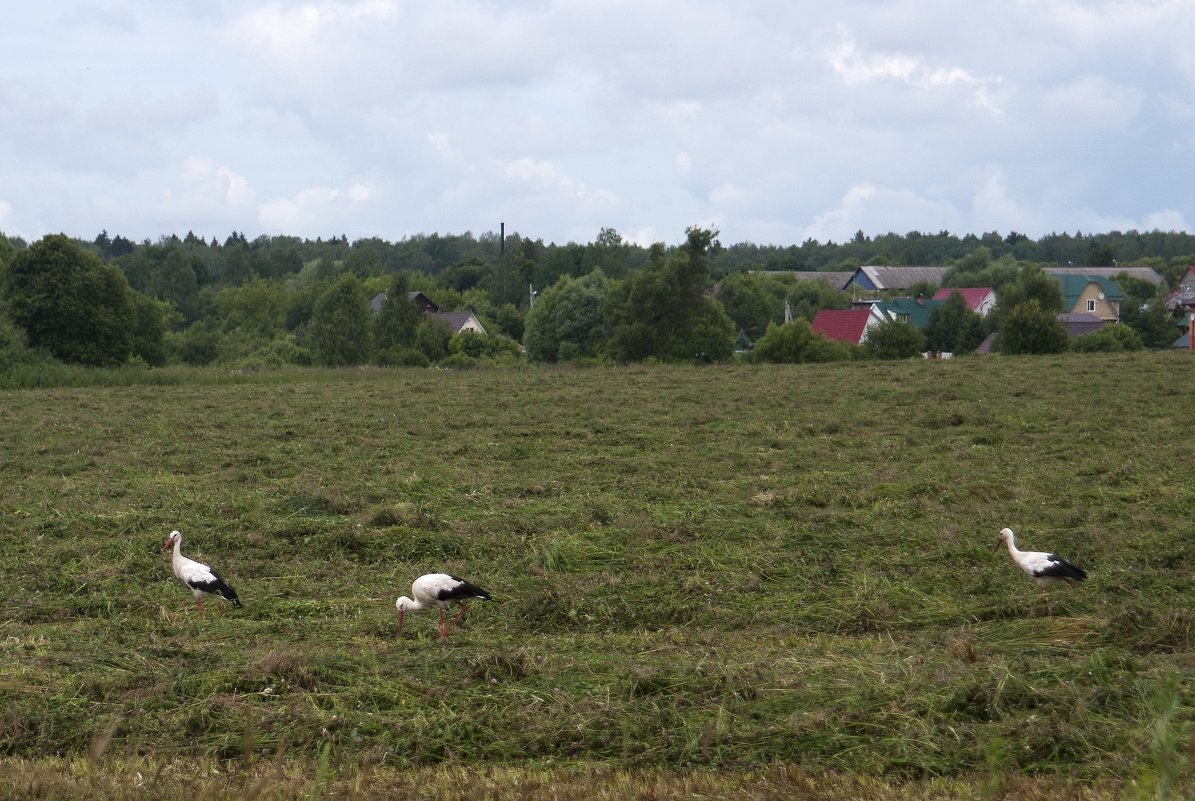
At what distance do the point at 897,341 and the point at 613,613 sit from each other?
42922mm

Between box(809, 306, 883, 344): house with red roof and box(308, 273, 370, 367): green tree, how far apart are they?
106 feet

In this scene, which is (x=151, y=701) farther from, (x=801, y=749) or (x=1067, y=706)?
(x=1067, y=706)

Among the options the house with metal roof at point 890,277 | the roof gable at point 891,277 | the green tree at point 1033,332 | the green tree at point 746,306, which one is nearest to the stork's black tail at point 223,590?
the green tree at point 1033,332

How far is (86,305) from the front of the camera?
53.8 m

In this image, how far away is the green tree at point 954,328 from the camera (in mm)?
74119

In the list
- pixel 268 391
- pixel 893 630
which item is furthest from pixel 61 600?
pixel 268 391

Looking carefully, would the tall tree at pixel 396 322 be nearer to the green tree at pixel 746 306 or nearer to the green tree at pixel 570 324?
the green tree at pixel 570 324

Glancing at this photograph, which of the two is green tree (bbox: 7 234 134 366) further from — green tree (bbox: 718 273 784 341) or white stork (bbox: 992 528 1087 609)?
green tree (bbox: 718 273 784 341)

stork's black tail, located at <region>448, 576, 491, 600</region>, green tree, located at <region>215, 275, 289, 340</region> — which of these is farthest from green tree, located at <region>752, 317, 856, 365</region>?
green tree, located at <region>215, 275, 289, 340</region>

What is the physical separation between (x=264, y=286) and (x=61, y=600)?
104 meters

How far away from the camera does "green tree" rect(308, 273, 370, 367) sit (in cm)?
6228

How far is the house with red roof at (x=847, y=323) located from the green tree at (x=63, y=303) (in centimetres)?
4530

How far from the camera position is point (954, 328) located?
251 ft

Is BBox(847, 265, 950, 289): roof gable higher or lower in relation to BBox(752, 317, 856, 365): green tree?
higher
